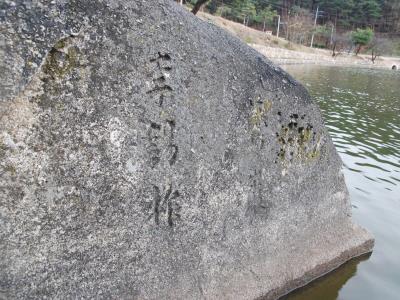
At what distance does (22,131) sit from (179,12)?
148 centimetres

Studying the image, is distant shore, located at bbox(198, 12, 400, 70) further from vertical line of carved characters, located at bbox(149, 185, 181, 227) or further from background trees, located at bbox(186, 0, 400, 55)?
vertical line of carved characters, located at bbox(149, 185, 181, 227)

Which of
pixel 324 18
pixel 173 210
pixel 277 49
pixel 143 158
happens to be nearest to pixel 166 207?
pixel 173 210

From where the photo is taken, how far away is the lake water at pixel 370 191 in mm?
4160

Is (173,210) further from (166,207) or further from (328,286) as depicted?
(328,286)

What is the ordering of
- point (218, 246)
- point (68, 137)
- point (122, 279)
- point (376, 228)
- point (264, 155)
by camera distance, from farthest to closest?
point (376, 228), point (264, 155), point (218, 246), point (122, 279), point (68, 137)

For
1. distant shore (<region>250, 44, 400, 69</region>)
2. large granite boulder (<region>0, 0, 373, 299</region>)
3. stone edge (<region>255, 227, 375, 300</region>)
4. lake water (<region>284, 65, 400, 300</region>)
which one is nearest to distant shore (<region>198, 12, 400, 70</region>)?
distant shore (<region>250, 44, 400, 69</region>)

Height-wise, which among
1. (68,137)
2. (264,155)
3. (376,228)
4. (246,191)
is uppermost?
(68,137)

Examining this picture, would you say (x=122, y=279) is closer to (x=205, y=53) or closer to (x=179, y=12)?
(x=205, y=53)

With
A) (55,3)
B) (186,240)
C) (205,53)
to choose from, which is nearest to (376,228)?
(186,240)

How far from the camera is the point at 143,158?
2.71 meters

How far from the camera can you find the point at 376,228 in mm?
5582

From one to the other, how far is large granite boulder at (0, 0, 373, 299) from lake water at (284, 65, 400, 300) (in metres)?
0.60

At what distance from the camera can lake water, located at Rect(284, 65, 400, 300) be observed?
13.6ft

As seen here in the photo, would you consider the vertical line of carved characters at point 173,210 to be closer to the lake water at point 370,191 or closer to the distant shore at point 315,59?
the lake water at point 370,191
